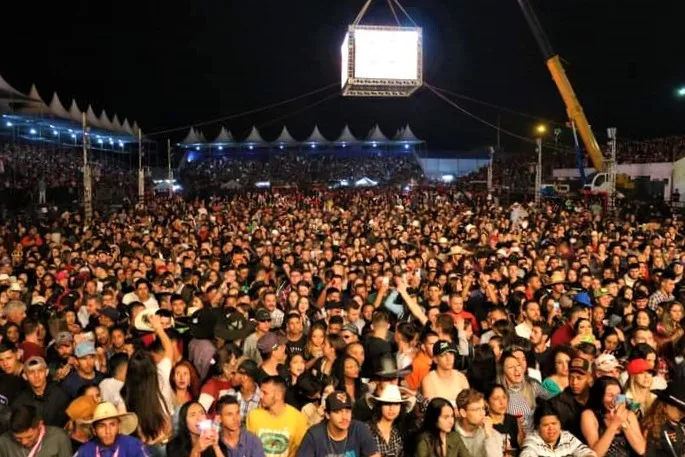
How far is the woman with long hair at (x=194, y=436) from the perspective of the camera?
3504 millimetres

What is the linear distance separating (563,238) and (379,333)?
803 cm

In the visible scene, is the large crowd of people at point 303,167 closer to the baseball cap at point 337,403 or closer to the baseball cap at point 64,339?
the baseball cap at point 64,339

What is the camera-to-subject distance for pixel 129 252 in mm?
11156

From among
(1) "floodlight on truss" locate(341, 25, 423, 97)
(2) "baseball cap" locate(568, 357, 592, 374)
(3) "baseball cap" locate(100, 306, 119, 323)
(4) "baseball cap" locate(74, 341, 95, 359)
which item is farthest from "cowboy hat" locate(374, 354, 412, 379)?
(1) "floodlight on truss" locate(341, 25, 423, 97)

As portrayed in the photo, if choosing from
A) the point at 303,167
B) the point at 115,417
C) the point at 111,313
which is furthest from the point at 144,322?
the point at 303,167

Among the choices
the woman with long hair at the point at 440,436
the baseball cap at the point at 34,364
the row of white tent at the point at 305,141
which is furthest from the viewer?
the row of white tent at the point at 305,141

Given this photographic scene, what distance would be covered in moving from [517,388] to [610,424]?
0.75 meters

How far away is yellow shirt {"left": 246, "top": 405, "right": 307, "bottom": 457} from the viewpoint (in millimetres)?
3951

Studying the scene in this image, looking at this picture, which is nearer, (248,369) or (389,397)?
(389,397)

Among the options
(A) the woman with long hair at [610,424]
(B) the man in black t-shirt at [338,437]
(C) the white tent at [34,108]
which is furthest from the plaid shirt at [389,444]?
(C) the white tent at [34,108]

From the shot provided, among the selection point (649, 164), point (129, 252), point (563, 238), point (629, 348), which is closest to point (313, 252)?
point (129, 252)

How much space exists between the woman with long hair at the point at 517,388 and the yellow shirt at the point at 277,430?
1422mm

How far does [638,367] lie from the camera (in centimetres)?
444

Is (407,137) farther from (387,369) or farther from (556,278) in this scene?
(387,369)
